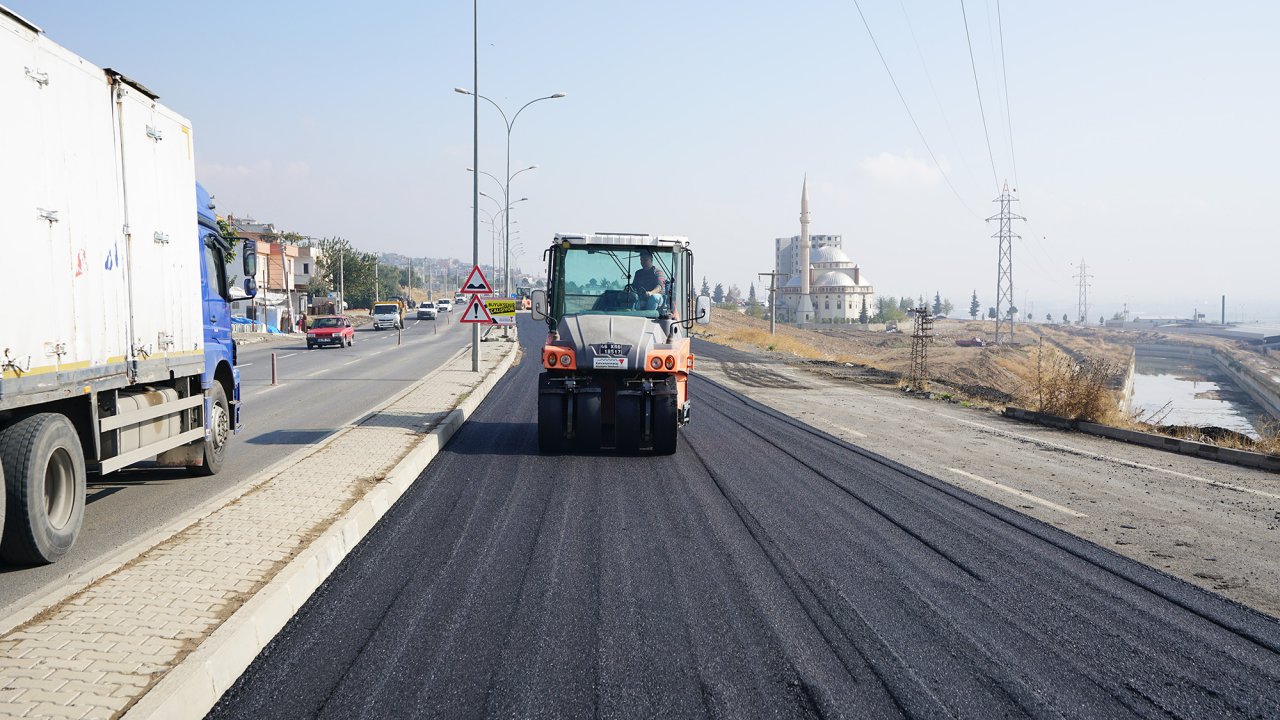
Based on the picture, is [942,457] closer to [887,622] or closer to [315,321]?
[887,622]

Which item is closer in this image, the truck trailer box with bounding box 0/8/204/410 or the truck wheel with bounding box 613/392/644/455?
the truck trailer box with bounding box 0/8/204/410

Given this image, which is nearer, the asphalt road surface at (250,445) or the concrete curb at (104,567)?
the concrete curb at (104,567)

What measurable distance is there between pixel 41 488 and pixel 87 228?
7.12 feet

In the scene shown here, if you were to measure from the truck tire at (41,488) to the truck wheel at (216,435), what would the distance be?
10.8 feet

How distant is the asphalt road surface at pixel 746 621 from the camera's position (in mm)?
4781

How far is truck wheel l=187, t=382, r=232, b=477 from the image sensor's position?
35.6 feet

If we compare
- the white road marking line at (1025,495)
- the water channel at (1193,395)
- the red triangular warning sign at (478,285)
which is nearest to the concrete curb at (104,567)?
the white road marking line at (1025,495)

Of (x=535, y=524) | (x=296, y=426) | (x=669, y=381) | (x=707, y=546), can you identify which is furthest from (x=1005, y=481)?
(x=296, y=426)

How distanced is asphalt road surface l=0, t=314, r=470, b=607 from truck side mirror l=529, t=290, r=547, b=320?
3.82m

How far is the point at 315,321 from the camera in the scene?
44.0 meters

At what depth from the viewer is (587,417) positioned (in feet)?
42.1

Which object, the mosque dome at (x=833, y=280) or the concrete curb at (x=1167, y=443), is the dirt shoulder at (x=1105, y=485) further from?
the mosque dome at (x=833, y=280)

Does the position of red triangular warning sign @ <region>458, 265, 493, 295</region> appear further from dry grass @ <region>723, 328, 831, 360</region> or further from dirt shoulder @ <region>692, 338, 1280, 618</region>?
dry grass @ <region>723, 328, 831, 360</region>

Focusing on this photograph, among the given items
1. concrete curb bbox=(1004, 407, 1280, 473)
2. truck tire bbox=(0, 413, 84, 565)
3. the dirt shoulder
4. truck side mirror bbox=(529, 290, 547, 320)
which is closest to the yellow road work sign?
the dirt shoulder
